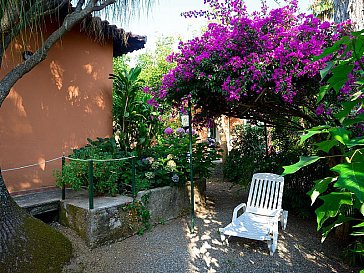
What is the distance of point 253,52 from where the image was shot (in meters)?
3.52

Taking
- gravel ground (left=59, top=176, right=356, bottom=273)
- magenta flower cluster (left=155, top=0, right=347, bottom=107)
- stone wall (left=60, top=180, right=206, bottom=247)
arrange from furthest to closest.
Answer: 1. stone wall (left=60, top=180, right=206, bottom=247)
2. magenta flower cluster (left=155, top=0, right=347, bottom=107)
3. gravel ground (left=59, top=176, right=356, bottom=273)

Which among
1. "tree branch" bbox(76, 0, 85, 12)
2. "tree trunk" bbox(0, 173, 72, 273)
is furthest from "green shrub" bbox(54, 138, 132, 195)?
"tree branch" bbox(76, 0, 85, 12)

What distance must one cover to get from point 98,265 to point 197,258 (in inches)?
48.1

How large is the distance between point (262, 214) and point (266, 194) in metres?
0.40

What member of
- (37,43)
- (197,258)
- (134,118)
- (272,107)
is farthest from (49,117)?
(272,107)

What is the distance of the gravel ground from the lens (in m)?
3.21

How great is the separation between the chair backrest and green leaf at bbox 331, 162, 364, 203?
405 centimetres

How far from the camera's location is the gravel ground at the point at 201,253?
127 inches

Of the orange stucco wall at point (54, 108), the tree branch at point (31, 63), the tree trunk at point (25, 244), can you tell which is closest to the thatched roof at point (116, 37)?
the orange stucco wall at point (54, 108)

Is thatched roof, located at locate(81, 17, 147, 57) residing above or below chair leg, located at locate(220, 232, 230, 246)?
above

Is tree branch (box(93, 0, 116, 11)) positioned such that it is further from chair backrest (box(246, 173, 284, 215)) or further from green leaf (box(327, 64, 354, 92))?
chair backrest (box(246, 173, 284, 215))

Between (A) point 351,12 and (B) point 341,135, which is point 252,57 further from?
(B) point 341,135

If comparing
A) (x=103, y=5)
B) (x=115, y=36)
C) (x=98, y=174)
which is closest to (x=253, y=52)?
(x=103, y=5)

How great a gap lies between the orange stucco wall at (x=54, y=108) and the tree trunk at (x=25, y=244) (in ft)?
5.68
